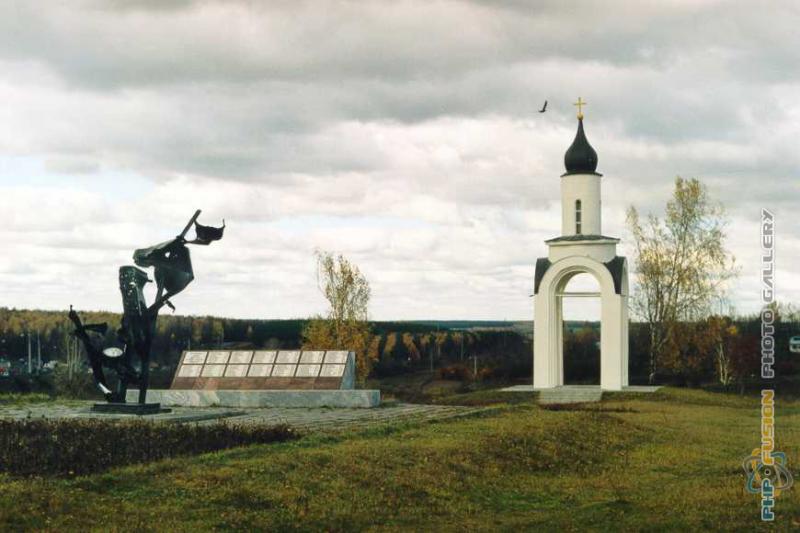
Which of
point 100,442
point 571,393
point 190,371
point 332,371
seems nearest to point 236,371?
point 190,371

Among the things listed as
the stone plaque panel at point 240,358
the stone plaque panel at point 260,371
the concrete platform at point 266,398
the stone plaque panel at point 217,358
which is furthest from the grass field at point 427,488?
the stone plaque panel at point 217,358

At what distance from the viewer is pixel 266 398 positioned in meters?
20.2

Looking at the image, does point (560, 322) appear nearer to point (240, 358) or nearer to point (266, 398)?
point (240, 358)

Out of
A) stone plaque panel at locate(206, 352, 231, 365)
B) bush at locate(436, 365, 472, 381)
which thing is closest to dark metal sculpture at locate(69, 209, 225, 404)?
stone plaque panel at locate(206, 352, 231, 365)

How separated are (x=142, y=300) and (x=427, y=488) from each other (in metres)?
8.08

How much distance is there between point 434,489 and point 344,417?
22.7 ft

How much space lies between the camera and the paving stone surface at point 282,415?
15.8 metres

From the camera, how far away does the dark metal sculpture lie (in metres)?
16.4

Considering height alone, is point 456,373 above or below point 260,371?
below

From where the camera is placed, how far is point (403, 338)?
8144 cm

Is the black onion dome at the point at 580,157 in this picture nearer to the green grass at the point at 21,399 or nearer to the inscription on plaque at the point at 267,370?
the inscription on plaque at the point at 267,370

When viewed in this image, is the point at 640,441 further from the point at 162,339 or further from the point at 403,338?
the point at 162,339

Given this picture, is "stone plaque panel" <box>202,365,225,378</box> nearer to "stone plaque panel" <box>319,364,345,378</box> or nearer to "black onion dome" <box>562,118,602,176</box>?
"stone plaque panel" <box>319,364,345,378</box>

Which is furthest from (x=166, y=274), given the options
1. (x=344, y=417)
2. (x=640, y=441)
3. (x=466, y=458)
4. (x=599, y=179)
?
(x=599, y=179)
